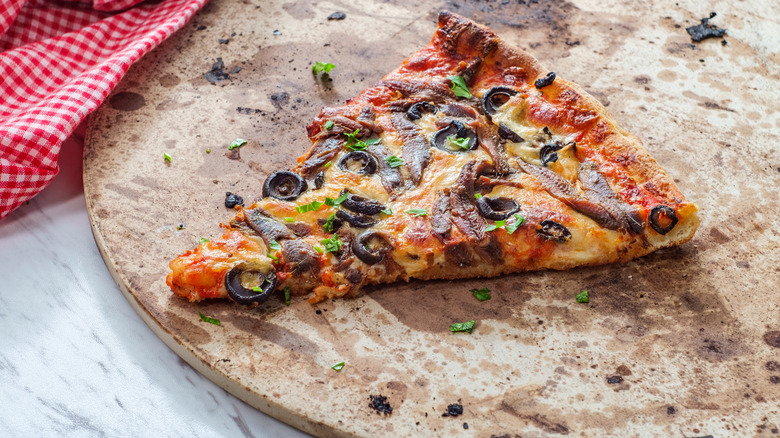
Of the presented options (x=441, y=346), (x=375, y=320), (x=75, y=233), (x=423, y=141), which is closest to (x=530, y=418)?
(x=441, y=346)

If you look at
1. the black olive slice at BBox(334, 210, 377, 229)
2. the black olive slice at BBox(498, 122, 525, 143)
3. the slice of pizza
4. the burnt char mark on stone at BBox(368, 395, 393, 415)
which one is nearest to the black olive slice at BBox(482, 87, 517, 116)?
the slice of pizza

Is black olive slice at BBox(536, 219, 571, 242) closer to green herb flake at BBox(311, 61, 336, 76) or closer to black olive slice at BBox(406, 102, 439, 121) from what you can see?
black olive slice at BBox(406, 102, 439, 121)

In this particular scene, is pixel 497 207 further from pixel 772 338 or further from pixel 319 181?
pixel 772 338

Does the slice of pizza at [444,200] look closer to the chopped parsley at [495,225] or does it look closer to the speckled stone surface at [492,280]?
the chopped parsley at [495,225]

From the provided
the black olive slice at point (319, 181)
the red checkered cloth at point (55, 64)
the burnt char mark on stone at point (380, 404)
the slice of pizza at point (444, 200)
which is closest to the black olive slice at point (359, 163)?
the slice of pizza at point (444, 200)

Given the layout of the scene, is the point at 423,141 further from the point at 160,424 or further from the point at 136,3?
the point at 136,3

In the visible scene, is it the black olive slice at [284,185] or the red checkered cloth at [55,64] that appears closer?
the black olive slice at [284,185]

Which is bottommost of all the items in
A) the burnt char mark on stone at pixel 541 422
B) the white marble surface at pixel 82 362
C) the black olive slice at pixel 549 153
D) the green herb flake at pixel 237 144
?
the white marble surface at pixel 82 362
